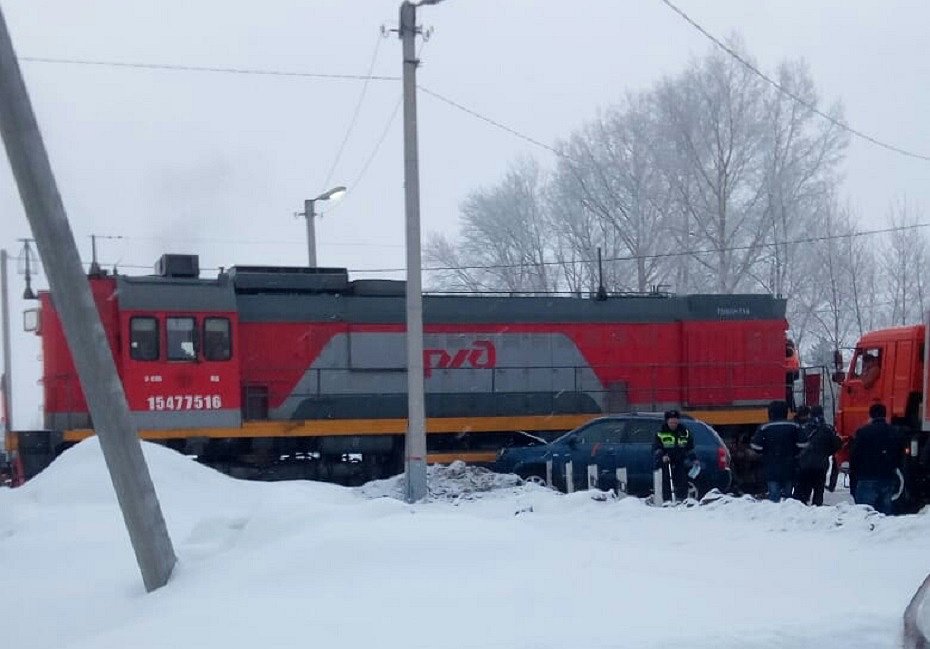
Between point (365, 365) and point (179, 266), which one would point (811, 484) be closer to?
point (365, 365)

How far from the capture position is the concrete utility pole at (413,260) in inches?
621

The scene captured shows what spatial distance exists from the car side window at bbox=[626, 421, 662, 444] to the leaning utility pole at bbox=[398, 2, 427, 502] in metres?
4.02

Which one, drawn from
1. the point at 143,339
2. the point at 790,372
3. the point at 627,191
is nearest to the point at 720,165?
the point at 627,191

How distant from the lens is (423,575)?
7180 millimetres

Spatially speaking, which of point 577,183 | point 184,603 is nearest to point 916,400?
point 184,603

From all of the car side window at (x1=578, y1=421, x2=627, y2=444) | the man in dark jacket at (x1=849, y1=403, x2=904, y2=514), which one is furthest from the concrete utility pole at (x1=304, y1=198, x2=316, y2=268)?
the man in dark jacket at (x1=849, y1=403, x2=904, y2=514)

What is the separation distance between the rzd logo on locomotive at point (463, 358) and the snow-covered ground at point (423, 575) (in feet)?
28.9

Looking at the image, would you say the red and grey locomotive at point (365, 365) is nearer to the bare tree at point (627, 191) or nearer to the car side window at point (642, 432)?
the car side window at point (642, 432)

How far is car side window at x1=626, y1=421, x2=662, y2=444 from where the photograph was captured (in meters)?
18.0

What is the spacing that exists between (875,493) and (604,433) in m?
5.26

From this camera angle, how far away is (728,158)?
1453 inches

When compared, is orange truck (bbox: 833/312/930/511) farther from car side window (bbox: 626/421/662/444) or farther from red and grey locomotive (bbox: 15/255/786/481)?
car side window (bbox: 626/421/662/444)

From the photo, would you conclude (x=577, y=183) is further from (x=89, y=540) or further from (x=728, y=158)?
(x=89, y=540)

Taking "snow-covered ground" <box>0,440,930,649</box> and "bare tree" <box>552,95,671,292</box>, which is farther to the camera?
"bare tree" <box>552,95,671,292</box>
